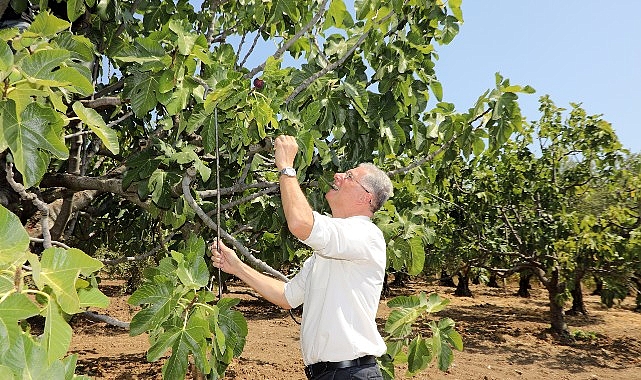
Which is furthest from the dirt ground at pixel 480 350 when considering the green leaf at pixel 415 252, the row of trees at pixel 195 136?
the green leaf at pixel 415 252

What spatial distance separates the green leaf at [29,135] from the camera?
4.53 ft

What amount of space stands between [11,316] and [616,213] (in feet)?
40.0

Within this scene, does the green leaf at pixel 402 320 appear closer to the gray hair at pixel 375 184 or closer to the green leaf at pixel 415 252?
the green leaf at pixel 415 252

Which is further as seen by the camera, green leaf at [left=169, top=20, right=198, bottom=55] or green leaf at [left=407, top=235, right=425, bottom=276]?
green leaf at [left=407, top=235, right=425, bottom=276]

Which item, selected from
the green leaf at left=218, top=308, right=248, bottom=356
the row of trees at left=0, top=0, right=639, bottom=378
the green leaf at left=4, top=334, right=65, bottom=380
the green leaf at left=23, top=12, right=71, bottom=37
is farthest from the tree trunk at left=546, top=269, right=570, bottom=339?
the green leaf at left=4, top=334, right=65, bottom=380

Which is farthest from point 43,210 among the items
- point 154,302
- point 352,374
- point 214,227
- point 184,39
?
point 352,374

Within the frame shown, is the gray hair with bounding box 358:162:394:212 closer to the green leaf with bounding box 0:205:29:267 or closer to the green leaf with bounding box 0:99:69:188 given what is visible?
the green leaf with bounding box 0:99:69:188

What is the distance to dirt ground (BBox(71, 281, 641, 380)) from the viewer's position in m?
9.03

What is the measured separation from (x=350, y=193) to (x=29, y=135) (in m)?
1.74

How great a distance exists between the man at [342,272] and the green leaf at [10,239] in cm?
134

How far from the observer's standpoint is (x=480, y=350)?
11.4 m

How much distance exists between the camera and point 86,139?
473cm

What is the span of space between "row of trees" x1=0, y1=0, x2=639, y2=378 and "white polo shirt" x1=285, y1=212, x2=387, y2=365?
412mm

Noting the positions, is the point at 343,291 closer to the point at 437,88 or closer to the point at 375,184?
the point at 375,184
